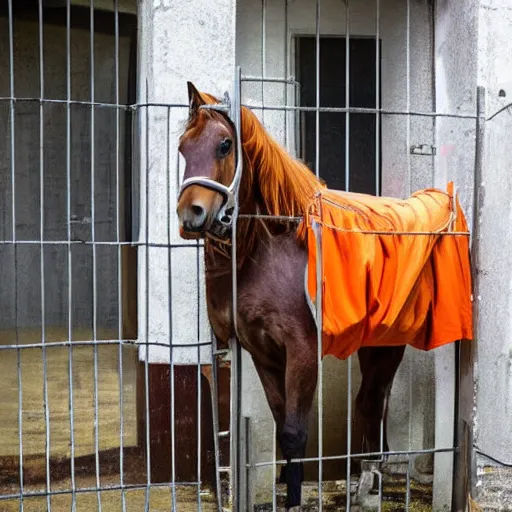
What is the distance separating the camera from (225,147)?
3.50 metres

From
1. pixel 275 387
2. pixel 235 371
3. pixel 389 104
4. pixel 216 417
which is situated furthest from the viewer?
pixel 389 104

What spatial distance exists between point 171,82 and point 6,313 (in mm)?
5956

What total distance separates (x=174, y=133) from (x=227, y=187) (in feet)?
3.46

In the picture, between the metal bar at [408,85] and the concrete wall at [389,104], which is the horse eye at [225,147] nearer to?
the concrete wall at [389,104]

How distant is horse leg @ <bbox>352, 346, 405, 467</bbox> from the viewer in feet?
14.8

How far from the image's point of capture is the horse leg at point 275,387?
398 centimetres

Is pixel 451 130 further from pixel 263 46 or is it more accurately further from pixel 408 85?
pixel 263 46

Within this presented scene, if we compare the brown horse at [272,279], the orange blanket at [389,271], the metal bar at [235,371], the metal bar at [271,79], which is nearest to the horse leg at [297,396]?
the brown horse at [272,279]

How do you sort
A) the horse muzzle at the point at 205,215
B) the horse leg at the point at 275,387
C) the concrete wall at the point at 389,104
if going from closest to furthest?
1. the horse muzzle at the point at 205,215
2. the horse leg at the point at 275,387
3. the concrete wall at the point at 389,104

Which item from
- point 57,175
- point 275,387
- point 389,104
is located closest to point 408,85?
point 389,104

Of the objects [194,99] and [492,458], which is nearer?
[194,99]

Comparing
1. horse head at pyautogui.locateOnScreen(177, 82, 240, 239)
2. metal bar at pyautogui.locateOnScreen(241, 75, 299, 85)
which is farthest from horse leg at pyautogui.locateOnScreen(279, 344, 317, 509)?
metal bar at pyautogui.locateOnScreen(241, 75, 299, 85)

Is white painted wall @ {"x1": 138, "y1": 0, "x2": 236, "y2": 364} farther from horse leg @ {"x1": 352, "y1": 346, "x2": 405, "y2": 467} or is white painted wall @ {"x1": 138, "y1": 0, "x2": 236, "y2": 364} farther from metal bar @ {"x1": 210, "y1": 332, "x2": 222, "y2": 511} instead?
horse leg @ {"x1": 352, "y1": 346, "x2": 405, "y2": 467}

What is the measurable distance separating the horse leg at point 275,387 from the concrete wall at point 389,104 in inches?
28.5
